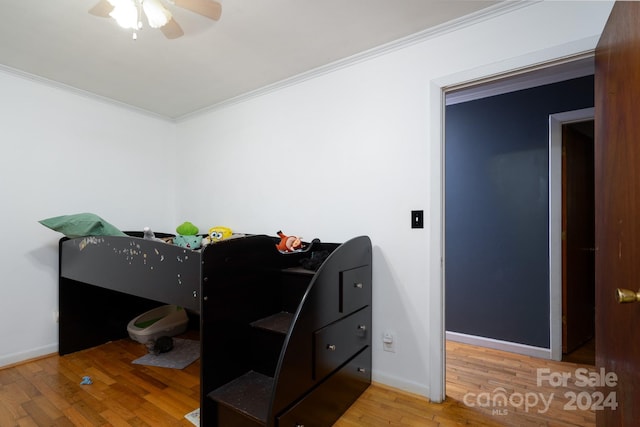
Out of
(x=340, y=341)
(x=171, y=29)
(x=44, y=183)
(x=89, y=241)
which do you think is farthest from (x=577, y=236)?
(x=44, y=183)

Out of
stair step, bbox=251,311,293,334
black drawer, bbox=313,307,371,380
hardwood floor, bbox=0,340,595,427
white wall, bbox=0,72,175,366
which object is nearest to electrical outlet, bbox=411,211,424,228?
black drawer, bbox=313,307,371,380

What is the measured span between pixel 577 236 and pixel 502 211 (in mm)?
717

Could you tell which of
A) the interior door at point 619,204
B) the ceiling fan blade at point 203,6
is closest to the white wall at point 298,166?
the interior door at point 619,204

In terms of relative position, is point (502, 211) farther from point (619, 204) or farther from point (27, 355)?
point (27, 355)

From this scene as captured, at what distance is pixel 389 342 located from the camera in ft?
6.40

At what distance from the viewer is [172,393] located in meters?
1.88

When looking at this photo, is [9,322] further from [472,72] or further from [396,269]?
[472,72]

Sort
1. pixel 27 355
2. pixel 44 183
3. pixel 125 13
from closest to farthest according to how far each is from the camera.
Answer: pixel 125 13 → pixel 27 355 → pixel 44 183

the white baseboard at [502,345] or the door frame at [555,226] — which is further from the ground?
the door frame at [555,226]

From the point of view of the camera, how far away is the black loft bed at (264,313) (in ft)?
4.52

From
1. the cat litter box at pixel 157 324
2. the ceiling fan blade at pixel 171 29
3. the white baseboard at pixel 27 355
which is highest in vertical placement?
the ceiling fan blade at pixel 171 29

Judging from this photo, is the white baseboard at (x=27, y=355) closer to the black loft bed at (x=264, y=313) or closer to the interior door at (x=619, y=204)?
the black loft bed at (x=264, y=313)

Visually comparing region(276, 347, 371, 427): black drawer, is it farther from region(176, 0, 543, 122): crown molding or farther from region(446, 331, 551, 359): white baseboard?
region(176, 0, 543, 122): crown molding

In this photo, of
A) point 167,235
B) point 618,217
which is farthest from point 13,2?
point 618,217
